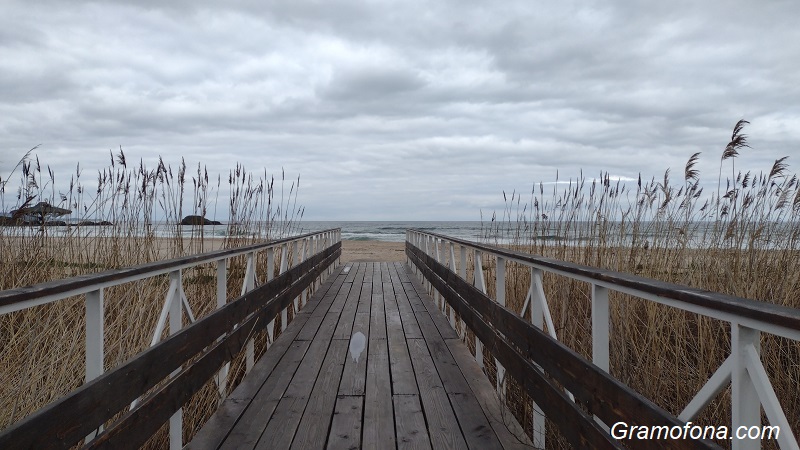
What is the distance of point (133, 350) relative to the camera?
3.25 meters

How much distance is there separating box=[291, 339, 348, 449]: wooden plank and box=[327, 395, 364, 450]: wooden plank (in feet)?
0.13

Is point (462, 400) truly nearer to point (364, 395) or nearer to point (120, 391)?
point (364, 395)

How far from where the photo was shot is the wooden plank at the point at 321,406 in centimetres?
266

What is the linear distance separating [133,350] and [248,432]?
110cm

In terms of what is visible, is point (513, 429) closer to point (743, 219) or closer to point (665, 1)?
point (743, 219)

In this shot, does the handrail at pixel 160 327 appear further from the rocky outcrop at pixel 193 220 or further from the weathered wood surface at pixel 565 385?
the weathered wood surface at pixel 565 385

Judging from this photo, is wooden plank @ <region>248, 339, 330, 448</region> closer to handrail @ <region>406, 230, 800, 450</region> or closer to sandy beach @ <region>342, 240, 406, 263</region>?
handrail @ <region>406, 230, 800, 450</region>

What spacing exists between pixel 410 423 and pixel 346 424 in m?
0.38

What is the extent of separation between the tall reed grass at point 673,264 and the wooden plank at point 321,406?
1.24 metres

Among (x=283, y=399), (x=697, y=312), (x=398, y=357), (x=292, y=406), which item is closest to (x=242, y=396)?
(x=283, y=399)

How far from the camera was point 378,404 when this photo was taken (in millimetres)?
3211

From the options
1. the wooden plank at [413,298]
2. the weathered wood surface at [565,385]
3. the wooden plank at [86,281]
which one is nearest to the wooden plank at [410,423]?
the weathered wood surface at [565,385]

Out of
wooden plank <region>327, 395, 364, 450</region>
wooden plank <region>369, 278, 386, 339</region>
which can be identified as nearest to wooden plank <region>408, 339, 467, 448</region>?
wooden plank <region>327, 395, 364, 450</region>

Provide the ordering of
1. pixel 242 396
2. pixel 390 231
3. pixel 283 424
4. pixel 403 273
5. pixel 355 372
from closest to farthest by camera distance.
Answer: pixel 283 424 → pixel 242 396 → pixel 355 372 → pixel 403 273 → pixel 390 231
